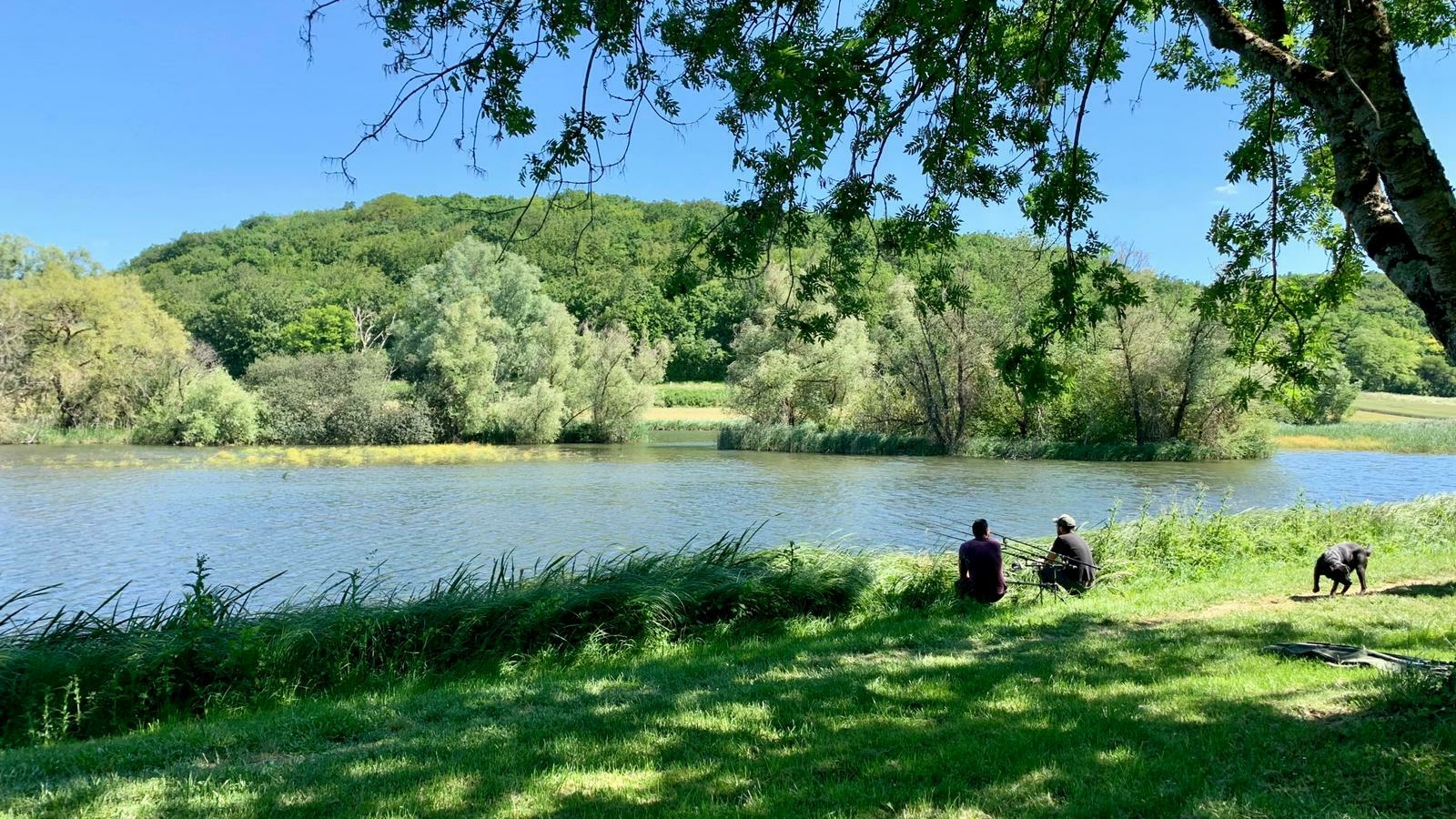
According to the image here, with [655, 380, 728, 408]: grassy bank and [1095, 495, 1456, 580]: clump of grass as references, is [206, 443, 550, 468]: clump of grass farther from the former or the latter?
[655, 380, 728, 408]: grassy bank

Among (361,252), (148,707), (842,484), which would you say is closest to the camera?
(148,707)

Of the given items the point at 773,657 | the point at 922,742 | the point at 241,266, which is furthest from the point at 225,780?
the point at 241,266

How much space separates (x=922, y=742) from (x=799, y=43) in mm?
4407

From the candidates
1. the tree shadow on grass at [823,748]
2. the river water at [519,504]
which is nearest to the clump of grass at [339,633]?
the tree shadow on grass at [823,748]

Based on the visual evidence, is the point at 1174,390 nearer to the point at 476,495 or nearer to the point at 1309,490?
the point at 1309,490

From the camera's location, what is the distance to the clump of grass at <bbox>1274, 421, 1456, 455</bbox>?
45.6m

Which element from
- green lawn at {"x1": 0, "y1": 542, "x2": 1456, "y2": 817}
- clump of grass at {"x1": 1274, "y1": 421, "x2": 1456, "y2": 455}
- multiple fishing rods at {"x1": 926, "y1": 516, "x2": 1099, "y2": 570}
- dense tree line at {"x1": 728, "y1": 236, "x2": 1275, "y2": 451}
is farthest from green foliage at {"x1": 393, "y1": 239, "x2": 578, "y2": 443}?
green lawn at {"x1": 0, "y1": 542, "x2": 1456, "y2": 817}

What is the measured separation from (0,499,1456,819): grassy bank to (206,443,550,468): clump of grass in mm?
37074

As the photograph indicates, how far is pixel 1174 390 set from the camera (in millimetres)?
41500

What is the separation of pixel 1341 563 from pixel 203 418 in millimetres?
58666

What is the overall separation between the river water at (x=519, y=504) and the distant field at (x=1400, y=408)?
119ft

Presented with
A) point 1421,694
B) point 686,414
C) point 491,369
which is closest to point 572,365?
point 491,369

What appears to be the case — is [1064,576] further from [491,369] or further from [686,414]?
[686,414]

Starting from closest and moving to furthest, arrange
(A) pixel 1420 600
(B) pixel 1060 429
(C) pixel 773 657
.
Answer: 1. (C) pixel 773 657
2. (A) pixel 1420 600
3. (B) pixel 1060 429
